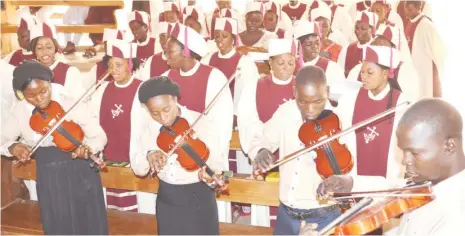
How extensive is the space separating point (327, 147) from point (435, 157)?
1.07 meters

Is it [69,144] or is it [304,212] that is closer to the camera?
[304,212]

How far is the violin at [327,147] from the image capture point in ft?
11.2

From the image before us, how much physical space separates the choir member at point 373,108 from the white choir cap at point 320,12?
4132mm

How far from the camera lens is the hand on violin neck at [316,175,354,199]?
3213mm

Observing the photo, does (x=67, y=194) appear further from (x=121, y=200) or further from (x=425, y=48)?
(x=425, y=48)

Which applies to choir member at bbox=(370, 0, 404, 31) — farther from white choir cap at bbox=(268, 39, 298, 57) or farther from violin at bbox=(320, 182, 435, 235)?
violin at bbox=(320, 182, 435, 235)

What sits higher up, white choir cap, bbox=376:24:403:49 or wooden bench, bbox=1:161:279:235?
white choir cap, bbox=376:24:403:49

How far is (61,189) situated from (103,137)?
47 centimetres

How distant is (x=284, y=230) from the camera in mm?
3572

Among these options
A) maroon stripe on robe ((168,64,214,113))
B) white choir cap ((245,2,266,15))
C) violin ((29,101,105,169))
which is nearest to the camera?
violin ((29,101,105,169))

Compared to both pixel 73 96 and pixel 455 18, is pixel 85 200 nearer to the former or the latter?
pixel 73 96

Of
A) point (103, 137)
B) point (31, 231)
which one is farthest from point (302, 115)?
point (31, 231)

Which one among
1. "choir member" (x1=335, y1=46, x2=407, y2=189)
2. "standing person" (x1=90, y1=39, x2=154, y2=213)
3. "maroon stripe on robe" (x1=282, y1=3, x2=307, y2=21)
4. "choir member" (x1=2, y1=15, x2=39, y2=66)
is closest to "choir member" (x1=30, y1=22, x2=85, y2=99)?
"standing person" (x1=90, y1=39, x2=154, y2=213)

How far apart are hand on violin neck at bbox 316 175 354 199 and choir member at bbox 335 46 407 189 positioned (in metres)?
0.82
